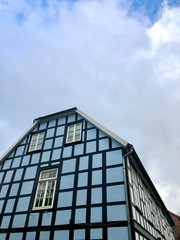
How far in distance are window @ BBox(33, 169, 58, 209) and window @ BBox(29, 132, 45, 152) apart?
1.71 metres

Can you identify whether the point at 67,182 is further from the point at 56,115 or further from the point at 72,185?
the point at 56,115

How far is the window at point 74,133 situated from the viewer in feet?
35.5

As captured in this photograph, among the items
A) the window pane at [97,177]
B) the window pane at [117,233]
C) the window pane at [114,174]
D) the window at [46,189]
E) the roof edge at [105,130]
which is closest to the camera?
the window pane at [117,233]

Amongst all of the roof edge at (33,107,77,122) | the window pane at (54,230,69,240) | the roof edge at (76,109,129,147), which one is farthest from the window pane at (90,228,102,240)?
the roof edge at (33,107,77,122)

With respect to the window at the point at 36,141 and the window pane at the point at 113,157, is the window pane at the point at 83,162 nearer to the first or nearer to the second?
the window pane at the point at 113,157

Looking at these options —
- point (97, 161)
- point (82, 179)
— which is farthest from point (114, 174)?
point (82, 179)

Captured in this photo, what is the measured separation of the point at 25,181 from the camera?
34.1ft

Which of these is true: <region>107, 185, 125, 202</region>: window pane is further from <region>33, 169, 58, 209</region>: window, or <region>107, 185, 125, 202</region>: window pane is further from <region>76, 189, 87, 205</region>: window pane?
<region>33, 169, 58, 209</region>: window

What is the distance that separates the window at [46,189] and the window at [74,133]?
175 cm

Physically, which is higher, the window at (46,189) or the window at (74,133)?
the window at (74,133)

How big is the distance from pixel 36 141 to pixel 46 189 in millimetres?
3227

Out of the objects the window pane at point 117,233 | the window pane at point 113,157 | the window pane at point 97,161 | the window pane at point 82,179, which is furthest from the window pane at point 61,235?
the window pane at point 113,157

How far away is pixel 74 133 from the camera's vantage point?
1109 cm

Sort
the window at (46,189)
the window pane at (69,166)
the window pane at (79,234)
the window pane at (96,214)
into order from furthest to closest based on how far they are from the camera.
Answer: the window pane at (69,166), the window at (46,189), the window pane at (96,214), the window pane at (79,234)
